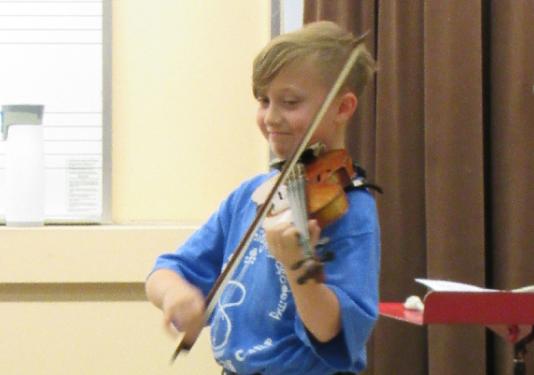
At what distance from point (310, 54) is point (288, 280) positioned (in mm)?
302

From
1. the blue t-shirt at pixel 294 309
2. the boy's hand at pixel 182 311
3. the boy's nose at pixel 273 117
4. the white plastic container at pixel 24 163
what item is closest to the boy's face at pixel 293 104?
the boy's nose at pixel 273 117

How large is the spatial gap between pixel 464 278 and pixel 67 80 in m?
1.02

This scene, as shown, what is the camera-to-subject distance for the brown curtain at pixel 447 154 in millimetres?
1845

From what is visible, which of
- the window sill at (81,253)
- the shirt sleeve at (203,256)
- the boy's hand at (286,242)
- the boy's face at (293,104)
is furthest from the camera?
the window sill at (81,253)

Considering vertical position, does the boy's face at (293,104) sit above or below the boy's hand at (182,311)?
above

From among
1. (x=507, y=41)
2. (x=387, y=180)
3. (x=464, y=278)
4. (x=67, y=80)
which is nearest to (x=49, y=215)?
(x=67, y=80)

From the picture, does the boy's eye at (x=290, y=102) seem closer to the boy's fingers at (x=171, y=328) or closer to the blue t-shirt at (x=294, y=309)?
the blue t-shirt at (x=294, y=309)

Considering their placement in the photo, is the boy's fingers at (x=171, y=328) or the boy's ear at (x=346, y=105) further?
the boy's ear at (x=346, y=105)

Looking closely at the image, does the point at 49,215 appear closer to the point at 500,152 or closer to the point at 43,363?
the point at 43,363

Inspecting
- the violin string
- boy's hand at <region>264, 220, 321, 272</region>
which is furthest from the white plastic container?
boy's hand at <region>264, 220, 321, 272</region>

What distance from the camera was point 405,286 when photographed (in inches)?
74.9

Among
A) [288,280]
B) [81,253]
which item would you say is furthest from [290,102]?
[81,253]

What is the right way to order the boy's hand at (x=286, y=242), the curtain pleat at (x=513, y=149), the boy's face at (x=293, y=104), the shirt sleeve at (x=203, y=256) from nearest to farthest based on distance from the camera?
the boy's hand at (x=286, y=242) < the boy's face at (x=293, y=104) < the shirt sleeve at (x=203, y=256) < the curtain pleat at (x=513, y=149)

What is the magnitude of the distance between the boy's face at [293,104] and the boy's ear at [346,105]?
2cm
